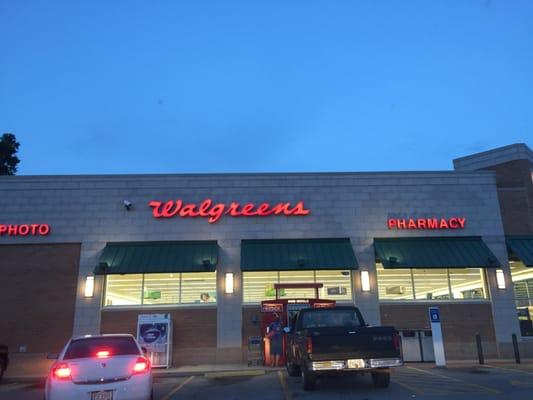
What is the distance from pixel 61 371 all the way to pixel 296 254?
12442mm

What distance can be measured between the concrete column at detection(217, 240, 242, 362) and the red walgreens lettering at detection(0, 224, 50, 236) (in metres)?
7.29

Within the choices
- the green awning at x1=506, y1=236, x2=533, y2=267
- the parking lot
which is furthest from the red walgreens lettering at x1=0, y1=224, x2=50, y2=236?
the green awning at x1=506, y1=236, x2=533, y2=267

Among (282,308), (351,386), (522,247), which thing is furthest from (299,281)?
(522,247)

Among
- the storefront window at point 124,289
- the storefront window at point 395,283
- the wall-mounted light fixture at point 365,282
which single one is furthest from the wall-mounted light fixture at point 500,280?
the storefront window at point 124,289

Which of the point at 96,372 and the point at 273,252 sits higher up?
the point at 273,252

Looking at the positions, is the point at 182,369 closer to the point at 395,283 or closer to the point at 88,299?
the point at 88,299

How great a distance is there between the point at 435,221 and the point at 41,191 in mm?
16803

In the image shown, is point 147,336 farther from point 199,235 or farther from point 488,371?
point 488,371

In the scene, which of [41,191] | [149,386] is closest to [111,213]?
[41,191]

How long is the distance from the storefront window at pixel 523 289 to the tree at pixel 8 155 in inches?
1539

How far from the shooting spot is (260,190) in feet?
69.7

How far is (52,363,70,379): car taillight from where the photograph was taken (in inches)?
332

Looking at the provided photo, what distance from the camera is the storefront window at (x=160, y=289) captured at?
66.1ft

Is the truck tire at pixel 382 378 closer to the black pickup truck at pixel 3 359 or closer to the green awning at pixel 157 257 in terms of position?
the green awning at pixel 157 257
